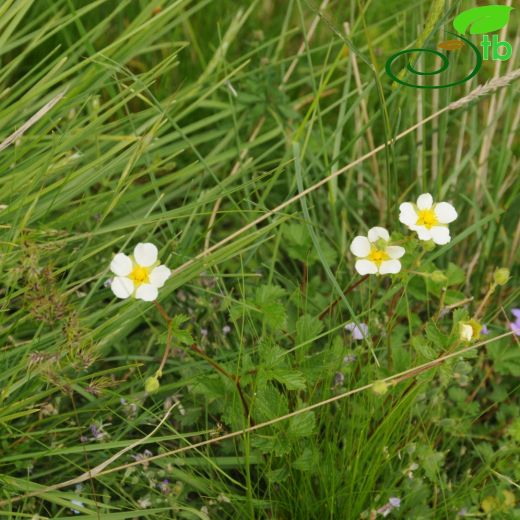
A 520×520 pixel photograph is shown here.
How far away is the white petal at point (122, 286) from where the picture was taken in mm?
1174

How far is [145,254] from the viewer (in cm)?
122

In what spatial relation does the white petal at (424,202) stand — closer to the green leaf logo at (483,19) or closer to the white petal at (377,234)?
the white petal at (377,234)

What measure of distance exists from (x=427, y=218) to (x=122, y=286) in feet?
1.58

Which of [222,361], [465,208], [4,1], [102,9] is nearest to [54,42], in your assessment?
[102,9]

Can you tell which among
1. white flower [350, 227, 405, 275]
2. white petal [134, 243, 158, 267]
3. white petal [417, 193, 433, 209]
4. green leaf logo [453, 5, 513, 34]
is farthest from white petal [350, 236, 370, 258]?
green leaf logo [453, 5, 513, 34]

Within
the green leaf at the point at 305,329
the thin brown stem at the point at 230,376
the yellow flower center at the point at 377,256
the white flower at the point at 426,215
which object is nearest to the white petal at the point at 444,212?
the white flower at the point at 426,215

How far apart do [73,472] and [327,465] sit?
0.46 meters

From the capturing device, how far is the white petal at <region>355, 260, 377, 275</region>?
50.4 inches

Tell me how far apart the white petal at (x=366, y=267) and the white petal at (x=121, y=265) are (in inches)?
13.7

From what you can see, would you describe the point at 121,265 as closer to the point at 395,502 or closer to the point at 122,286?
the point at 122,286

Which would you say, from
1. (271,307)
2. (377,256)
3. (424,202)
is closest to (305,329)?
(271,307)

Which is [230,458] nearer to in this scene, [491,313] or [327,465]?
[327,465]

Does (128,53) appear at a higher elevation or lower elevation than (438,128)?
higher

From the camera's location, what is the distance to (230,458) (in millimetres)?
1422
